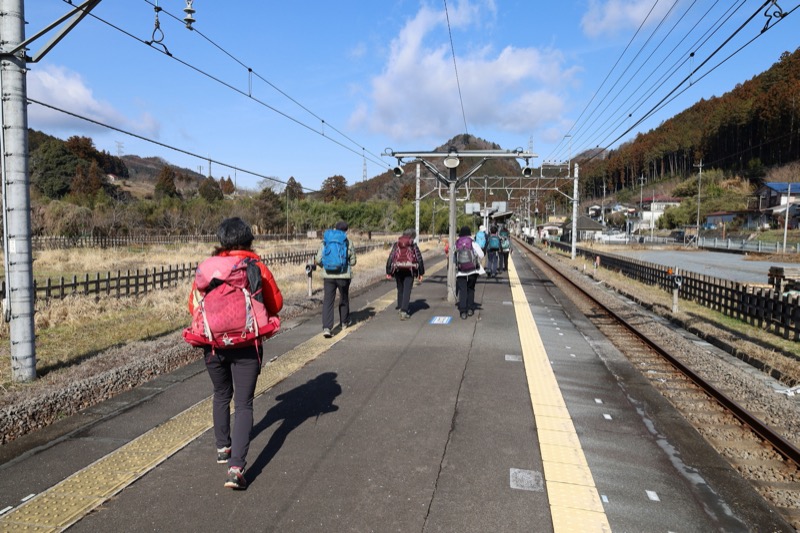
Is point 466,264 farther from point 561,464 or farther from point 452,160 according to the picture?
point 561,464

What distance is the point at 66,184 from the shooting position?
90500 millimetres

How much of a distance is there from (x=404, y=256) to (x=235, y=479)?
7.06 metres

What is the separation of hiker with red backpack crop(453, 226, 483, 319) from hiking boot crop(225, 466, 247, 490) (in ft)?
24.9

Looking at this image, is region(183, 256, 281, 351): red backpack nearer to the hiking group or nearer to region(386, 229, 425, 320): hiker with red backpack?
the hiking group

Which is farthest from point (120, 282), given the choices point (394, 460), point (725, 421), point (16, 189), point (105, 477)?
point (725, 421)

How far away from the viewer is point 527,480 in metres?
4.01

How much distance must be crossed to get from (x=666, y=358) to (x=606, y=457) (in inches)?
187

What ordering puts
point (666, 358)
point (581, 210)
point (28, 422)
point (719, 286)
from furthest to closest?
point (581, 210) → point (719, 286) → point (666, 358) → point (28, 422)

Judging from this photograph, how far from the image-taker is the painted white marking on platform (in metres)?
3.89

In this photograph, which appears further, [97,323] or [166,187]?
[166,187]

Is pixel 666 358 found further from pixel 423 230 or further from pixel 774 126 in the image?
pixel 774 126

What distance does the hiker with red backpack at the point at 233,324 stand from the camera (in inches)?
148

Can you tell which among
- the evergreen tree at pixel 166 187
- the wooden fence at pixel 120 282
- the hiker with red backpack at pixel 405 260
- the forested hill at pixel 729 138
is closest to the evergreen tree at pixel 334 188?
the evergreen tree at pixel 166 187

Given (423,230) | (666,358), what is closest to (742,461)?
(666,358)
